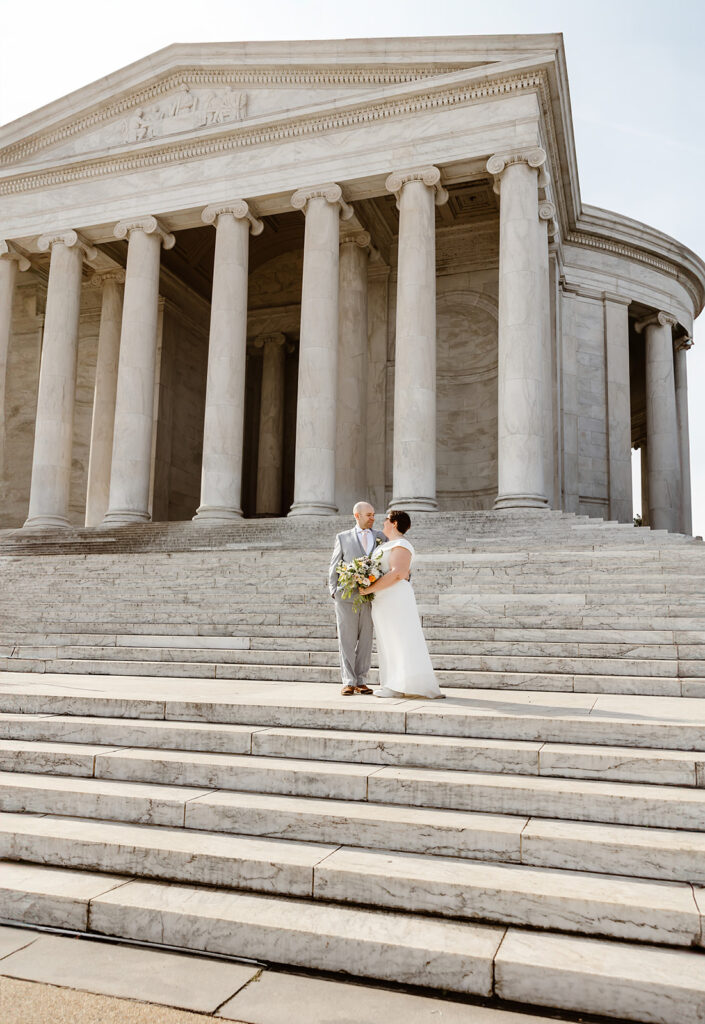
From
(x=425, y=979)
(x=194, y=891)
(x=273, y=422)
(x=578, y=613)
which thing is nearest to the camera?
(x=425, y=979)

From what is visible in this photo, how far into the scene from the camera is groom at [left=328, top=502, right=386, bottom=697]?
10.4 metres

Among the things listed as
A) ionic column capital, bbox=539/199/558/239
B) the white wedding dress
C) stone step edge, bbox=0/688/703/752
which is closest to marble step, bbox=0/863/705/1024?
stone step edge, bbox=0/688/703/752

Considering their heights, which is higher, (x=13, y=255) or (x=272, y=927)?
(x=13, y=255)

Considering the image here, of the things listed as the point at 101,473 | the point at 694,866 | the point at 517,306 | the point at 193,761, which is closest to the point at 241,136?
the point at 517,306

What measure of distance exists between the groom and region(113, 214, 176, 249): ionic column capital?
2289 cm

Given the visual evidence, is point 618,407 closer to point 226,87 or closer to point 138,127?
point 226,87

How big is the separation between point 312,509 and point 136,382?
8.56 m

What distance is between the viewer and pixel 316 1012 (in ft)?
15.0

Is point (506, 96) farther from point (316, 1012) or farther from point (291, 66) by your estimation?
point (316, 1012)

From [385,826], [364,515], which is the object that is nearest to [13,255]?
[364,515]

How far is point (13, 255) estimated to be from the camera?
32.0 m

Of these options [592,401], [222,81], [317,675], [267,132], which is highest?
[222,81]

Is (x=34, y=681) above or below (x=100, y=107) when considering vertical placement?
below

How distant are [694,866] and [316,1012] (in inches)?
110
